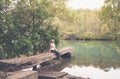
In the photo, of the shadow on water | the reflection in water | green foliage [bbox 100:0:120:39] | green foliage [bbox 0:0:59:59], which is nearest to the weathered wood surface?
green foliage [bbox 0:0:59:59]

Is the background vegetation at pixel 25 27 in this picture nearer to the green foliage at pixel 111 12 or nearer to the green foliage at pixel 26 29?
the green foliage at pixel 26 29

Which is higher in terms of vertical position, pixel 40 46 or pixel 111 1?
pixel 111 1

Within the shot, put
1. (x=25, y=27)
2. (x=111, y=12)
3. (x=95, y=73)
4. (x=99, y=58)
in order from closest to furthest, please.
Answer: (x=95, y=73), (x=25, y=27), (x=99, y=58), (x=111, y=12)

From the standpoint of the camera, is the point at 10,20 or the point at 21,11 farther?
the point at 21,11

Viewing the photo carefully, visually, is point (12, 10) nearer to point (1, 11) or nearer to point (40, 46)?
point (1, 11)

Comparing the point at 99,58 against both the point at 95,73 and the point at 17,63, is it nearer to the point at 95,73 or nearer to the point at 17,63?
the point at 95,73

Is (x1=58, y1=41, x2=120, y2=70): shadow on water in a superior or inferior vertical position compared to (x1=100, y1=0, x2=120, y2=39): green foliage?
inferior

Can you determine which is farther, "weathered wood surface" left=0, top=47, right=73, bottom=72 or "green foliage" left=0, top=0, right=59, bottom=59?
"green foliage" left=0, top=0, right=59, bottom=59

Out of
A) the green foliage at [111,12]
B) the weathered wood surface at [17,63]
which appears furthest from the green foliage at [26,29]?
the green foliage at [111,12]

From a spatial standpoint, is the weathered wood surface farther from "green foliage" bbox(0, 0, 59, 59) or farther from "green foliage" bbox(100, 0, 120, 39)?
"green foliage" bbox(100, 0, 120, 39)

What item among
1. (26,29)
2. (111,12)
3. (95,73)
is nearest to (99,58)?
(95,73)

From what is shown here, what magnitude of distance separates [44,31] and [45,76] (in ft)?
20.9

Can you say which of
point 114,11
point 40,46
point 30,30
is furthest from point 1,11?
point 114,11

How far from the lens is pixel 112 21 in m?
55.7
